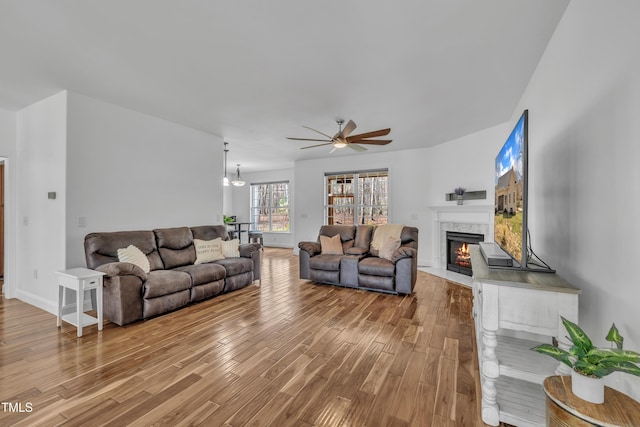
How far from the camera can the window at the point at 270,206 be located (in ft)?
31.4

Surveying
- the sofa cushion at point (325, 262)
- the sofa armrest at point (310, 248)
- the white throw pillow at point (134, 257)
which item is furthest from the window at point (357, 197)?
the white throw pillow at point (134, 257)

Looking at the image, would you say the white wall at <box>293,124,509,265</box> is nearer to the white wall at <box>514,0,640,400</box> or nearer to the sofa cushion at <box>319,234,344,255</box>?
the sofa cushion at <box>319,234,344,255</box>

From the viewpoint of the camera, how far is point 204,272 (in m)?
3.76

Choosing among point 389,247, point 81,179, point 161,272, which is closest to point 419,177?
Result: point 389,247

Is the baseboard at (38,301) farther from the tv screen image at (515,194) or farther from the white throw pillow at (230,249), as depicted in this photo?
the tv screen image at (515,194)

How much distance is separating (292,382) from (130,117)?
4.02 m

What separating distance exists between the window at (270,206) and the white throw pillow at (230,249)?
489 cm

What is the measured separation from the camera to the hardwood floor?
5.56ft

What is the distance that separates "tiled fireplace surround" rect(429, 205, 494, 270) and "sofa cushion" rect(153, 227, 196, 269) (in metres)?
4.64

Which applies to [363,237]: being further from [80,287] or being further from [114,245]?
[80,287]

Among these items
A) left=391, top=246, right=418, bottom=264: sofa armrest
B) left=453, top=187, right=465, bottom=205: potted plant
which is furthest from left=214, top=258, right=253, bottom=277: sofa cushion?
left=453, top=187, right=465, bottom=205: potted plant

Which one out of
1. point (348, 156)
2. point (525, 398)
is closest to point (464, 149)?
point (348, 156)

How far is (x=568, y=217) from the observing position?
6.36 ft

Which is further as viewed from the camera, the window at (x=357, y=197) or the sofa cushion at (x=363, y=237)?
the window at (x=357, y=197)
